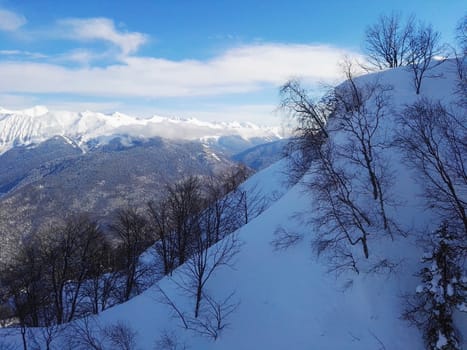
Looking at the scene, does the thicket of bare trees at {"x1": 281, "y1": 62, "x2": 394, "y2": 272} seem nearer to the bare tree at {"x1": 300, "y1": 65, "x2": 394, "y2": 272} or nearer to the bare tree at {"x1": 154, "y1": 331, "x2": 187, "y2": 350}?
the bare tree at {"x1": 300, "y1": 65, "x2": 394, "y2": 272}

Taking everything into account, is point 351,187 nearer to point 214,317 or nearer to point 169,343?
point 214,317

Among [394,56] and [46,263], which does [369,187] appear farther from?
[46,263]

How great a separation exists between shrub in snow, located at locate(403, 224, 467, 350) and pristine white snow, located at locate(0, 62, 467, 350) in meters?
0.91

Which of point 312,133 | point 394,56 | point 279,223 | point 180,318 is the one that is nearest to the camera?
point 180,318

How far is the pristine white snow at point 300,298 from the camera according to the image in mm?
→ 12844

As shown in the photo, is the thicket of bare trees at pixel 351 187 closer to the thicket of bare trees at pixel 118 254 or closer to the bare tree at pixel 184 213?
the thicket of bare trees at pixel 118 254

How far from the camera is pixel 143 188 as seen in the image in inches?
7682

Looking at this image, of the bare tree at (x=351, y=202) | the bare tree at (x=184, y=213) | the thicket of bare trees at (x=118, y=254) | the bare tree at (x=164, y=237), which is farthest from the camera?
the bare tree at (x=164, y=237)

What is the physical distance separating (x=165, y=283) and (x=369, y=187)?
12.7 metres

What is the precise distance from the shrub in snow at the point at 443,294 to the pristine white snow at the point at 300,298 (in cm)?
91

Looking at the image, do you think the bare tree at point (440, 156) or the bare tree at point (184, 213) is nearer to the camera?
the bare tree at point (440, 156)

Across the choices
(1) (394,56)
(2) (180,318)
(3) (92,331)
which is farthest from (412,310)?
(1) (394,56)

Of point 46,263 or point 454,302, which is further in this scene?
point 46,263

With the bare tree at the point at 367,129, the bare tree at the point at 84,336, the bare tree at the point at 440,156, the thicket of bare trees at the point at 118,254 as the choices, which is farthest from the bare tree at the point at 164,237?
the bare tree at the point at 440,156
